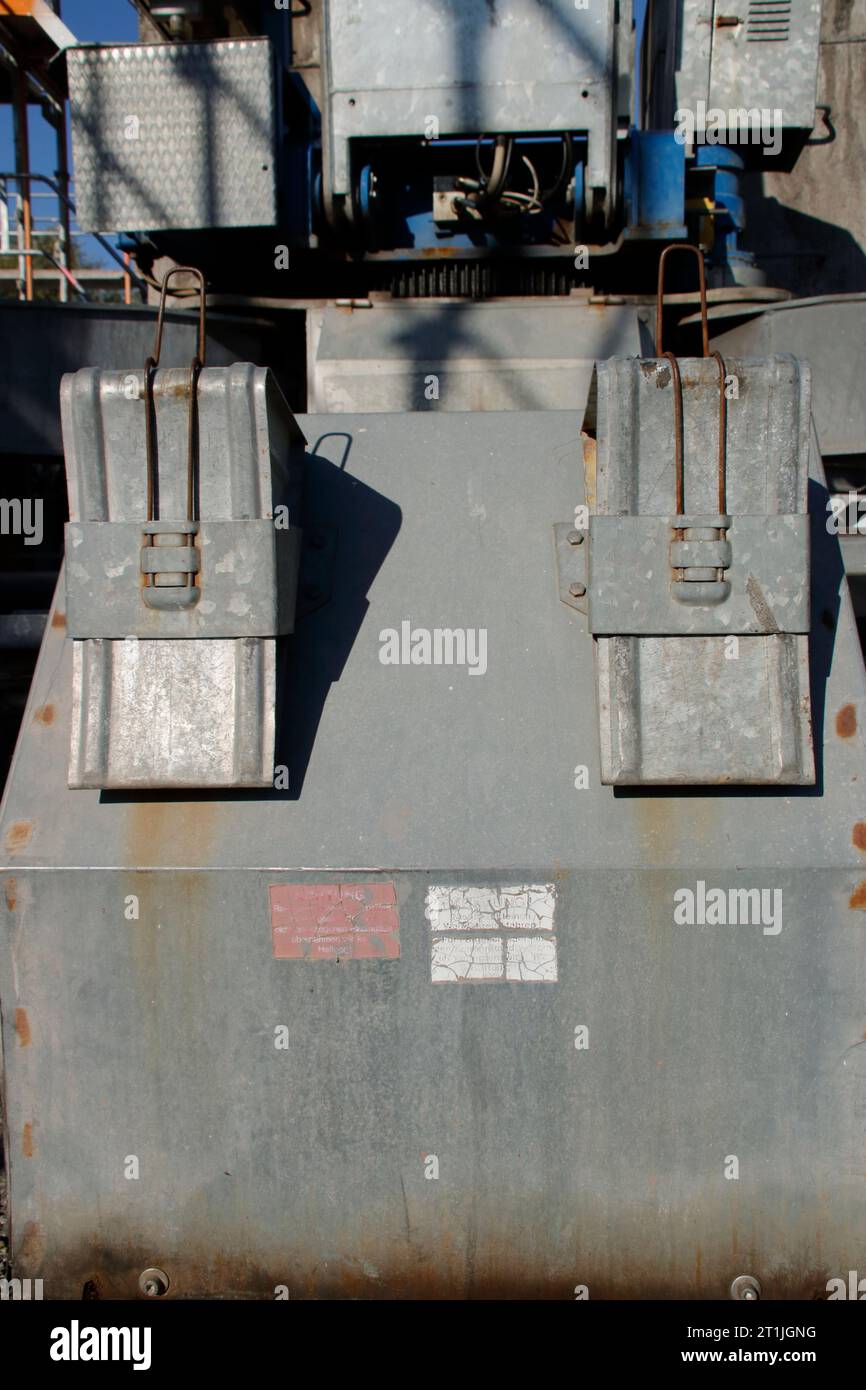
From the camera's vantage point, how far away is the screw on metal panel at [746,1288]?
2.04 m

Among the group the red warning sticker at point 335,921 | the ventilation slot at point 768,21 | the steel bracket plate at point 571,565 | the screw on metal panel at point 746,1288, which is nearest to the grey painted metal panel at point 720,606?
the steel bracket plate at point 571,565

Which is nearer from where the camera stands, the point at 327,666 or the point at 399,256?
the point at 327,666

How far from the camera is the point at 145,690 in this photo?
2.12 m

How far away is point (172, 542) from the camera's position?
2098mm

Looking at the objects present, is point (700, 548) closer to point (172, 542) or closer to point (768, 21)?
point (172, 542)

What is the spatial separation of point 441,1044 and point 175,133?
3.20m

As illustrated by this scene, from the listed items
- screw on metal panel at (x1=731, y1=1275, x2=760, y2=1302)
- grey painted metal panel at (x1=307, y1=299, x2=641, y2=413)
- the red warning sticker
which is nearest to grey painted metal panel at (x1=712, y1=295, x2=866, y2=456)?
grey painted metal panel at (x1=307, y1=299, x2=641, y2=413)

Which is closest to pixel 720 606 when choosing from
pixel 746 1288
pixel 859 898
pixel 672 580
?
pixel 672 580

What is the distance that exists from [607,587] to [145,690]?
887 mm

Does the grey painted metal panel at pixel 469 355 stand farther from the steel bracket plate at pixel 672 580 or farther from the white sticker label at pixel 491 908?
the white sticker label at pixel 491 908

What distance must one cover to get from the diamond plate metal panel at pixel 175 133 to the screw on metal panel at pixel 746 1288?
11.0ft

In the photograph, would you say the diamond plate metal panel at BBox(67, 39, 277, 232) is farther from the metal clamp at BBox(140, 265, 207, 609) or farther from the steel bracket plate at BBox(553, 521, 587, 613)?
the steel bracket plate at BBox(553, 521, 587, 613)
